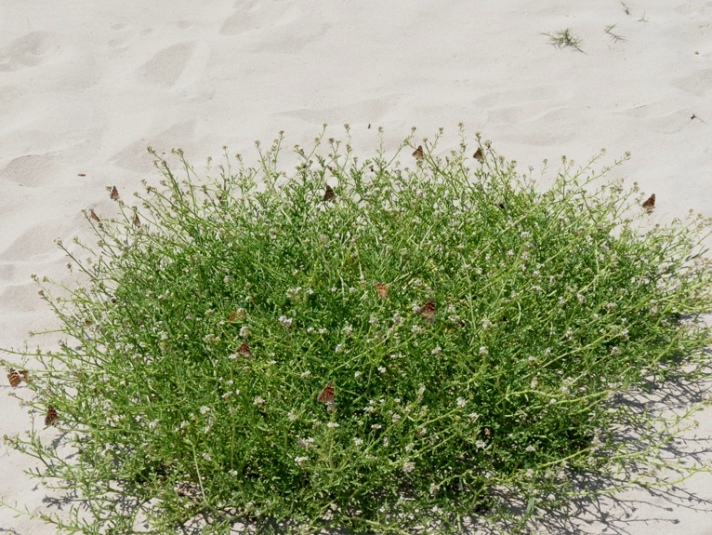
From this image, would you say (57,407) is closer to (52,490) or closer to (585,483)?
(52,490)

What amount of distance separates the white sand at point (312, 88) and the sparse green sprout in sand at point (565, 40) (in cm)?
9

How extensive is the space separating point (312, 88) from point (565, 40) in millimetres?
1619

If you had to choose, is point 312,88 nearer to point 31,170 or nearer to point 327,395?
point 31,170

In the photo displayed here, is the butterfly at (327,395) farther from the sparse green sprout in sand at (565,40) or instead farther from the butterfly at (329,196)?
the sparse green sprout in sand at (565,40)

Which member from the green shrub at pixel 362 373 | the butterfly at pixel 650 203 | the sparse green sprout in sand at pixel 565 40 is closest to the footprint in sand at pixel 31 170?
the green shrub at pixel 362 373

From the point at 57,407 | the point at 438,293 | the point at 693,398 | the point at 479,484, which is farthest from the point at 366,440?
the point at 693,398

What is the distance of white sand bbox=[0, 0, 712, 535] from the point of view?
4195mm

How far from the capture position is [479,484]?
2555 mm

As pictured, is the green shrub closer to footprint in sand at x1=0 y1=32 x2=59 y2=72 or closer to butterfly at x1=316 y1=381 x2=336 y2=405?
butterfly at x1=316 y1=381 x2=336 y2=405

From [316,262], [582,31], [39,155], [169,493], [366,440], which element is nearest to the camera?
[169,493]

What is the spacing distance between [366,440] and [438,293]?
0.56 metres

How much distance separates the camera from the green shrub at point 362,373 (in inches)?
96.0

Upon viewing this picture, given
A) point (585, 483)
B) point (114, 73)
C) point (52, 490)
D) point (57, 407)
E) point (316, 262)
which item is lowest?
point (585, 483)

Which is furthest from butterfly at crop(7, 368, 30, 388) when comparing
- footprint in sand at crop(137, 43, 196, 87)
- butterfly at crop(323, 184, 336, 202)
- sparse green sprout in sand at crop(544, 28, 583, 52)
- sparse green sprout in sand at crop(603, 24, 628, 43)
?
sparse green sprout in sand at crop(603, 24, 628, 43)
